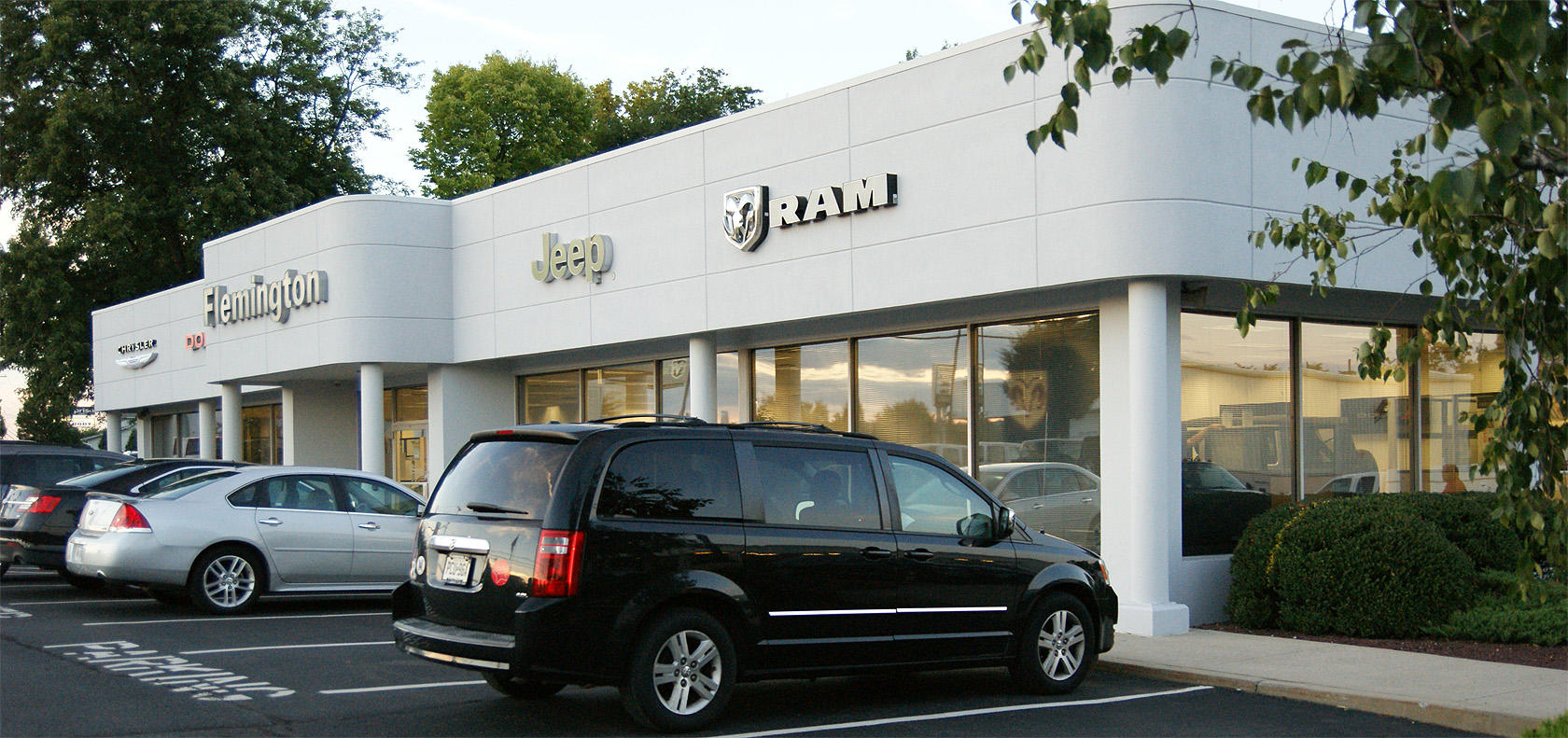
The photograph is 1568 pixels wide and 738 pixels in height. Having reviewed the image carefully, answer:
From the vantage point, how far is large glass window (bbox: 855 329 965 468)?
49.9 feet

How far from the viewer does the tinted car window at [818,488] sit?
28.0 ft

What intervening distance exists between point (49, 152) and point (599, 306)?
91.8 ft

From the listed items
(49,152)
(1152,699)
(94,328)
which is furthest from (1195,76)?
(49,152)

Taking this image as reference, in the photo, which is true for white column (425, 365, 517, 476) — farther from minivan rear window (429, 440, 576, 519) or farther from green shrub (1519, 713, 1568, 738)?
green shrub (1519, 713, 1568, 738)

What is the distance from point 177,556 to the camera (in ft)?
42.8

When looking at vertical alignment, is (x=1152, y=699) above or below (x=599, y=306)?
below

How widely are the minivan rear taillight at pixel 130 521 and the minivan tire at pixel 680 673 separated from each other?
7348 millimetres

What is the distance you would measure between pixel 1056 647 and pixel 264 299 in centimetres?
1954

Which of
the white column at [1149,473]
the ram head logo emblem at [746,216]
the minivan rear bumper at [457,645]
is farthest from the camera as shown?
the ram head logo emblem at [746,216]

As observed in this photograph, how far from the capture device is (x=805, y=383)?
17.4 m

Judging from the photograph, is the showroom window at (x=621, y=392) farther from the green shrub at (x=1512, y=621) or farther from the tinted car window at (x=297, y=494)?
the green shrub at (x=1512, y=621)

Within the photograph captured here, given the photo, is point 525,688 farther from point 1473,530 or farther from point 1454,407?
point 1454,407

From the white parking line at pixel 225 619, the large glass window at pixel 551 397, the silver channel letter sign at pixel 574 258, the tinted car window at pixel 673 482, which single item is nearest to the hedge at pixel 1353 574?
the tinted car window at pixel 673 482

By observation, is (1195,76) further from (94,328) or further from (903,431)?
(94,328)
